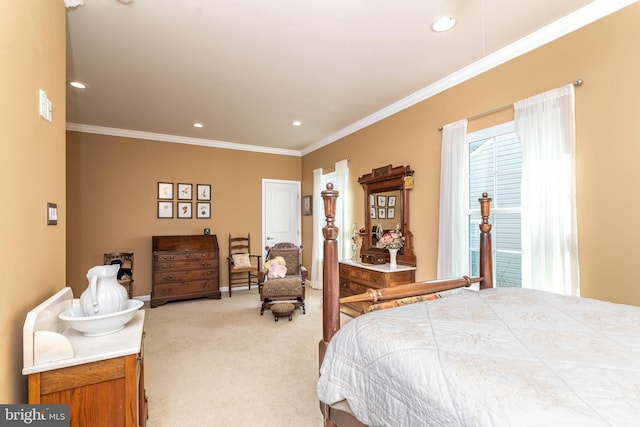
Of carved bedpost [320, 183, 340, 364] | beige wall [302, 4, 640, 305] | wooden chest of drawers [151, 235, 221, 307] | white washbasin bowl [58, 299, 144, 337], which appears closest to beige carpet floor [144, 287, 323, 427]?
wooden chest of drawers [151, 235, 221, 307]

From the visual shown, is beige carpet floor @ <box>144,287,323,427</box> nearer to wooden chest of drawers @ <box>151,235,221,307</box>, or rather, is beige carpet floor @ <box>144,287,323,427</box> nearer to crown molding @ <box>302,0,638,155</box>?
wooden chest of drawers @ <box>151,235,221,307</box>

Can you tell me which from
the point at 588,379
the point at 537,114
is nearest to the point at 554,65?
the point at 537,114

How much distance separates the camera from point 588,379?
2.72 ft

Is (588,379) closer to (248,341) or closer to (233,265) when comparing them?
(248,341)

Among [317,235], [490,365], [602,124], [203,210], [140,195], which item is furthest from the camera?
[317,235]

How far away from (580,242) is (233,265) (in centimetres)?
491

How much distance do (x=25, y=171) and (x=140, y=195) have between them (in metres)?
4.28

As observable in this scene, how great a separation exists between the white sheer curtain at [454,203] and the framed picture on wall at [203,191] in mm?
4214

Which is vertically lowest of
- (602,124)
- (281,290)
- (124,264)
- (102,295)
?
(281,290)

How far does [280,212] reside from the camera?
6414mm

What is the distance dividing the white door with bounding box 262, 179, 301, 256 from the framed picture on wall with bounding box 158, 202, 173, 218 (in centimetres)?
171

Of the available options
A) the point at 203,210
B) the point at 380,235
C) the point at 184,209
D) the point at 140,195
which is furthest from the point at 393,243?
the point at 140,195

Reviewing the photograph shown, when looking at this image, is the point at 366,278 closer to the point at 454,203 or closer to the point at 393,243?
the point at 393,243

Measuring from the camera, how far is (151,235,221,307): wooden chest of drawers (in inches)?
189
